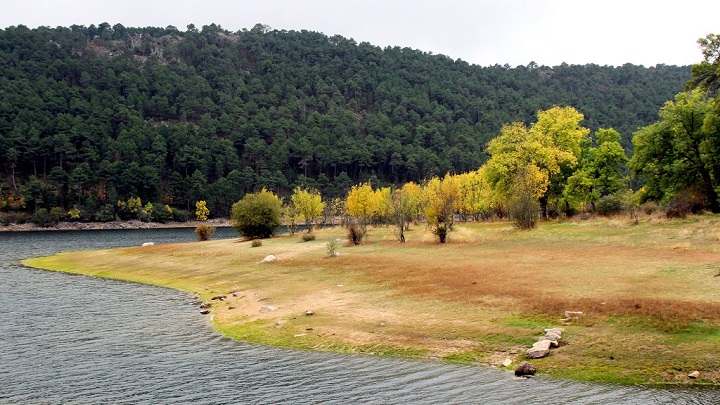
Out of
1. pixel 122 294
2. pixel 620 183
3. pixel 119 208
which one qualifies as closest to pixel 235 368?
pixel 122 294

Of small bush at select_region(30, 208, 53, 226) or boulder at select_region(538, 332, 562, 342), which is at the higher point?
small bush at select_region(30, 208, 53, 226)

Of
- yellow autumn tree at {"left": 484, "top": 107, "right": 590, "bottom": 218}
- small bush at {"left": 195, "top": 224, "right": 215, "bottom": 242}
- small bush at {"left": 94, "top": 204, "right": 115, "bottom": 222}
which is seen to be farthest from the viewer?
small bush at {"left": 94, "top": 204, "right": 115, "bottom": 222}

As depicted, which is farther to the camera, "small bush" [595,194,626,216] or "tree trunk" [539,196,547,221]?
"tree trunk" [539,196,547,221]

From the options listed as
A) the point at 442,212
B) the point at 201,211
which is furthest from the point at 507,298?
the point at 201,211

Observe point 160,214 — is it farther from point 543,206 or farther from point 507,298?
point 507,298

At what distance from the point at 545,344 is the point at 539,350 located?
473 mm

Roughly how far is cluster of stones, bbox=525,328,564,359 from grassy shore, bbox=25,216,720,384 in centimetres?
35

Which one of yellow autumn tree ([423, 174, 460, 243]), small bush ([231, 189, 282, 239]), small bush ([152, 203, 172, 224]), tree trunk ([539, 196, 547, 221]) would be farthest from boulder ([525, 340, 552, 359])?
small bush ([152, 203, 172, 224])

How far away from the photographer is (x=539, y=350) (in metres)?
18.7

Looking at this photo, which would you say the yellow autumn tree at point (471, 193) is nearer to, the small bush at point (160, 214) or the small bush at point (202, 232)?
the small bush at point (202, 232)

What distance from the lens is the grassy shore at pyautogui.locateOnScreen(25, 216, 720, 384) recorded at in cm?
1831

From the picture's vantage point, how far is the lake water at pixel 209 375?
16.0 meters

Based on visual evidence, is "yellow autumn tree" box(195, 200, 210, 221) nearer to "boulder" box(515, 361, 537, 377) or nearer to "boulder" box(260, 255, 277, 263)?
"boulder" box(260, 255, 277, 263)

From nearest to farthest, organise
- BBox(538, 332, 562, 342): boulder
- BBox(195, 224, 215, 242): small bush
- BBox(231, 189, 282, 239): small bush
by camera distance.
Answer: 1. BBox(538, 332, 562, 342): boulder
2. BBox(231, 189, 282, 239): small bush
3. BBox(195, 224, 215, 242): small bush
